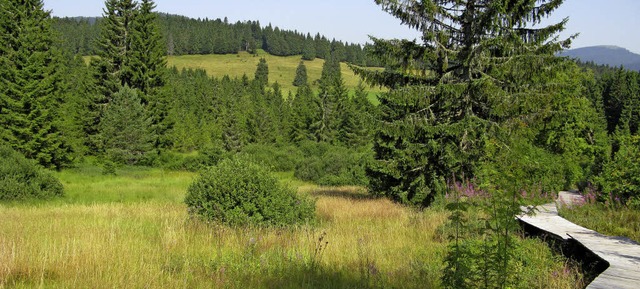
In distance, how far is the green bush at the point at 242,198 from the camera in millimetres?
8016

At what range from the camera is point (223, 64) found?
532 feet

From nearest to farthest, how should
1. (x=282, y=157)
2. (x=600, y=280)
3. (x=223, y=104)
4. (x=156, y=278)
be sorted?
(x=156, y=278)
(x=600, y=280)
(x=282, y=157)
(x=223, y=104)

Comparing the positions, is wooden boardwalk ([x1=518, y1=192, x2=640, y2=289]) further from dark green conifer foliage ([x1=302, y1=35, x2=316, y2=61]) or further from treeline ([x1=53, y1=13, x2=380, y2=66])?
dark green conifer foliage ([x1=302, y1=35, x2=316, y2=61])

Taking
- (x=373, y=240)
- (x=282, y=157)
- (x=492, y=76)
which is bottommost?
(x=282, y=157)

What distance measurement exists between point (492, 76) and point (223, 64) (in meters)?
158

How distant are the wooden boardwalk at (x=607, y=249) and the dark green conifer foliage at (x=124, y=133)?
35858 millimetres

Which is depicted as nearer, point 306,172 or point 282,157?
point 306,172

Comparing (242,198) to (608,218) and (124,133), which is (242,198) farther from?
(124,133)

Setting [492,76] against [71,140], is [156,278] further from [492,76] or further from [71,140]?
[71,140]

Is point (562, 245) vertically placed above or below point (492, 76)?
below

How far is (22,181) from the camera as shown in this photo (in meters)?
16.8

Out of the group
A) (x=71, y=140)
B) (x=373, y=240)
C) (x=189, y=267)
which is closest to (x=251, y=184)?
(x=373, y=240)

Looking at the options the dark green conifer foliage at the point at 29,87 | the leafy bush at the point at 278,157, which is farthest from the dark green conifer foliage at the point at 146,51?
the leafy bush at the point at 278,157

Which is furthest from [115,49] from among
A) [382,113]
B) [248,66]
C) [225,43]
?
[225,43]
